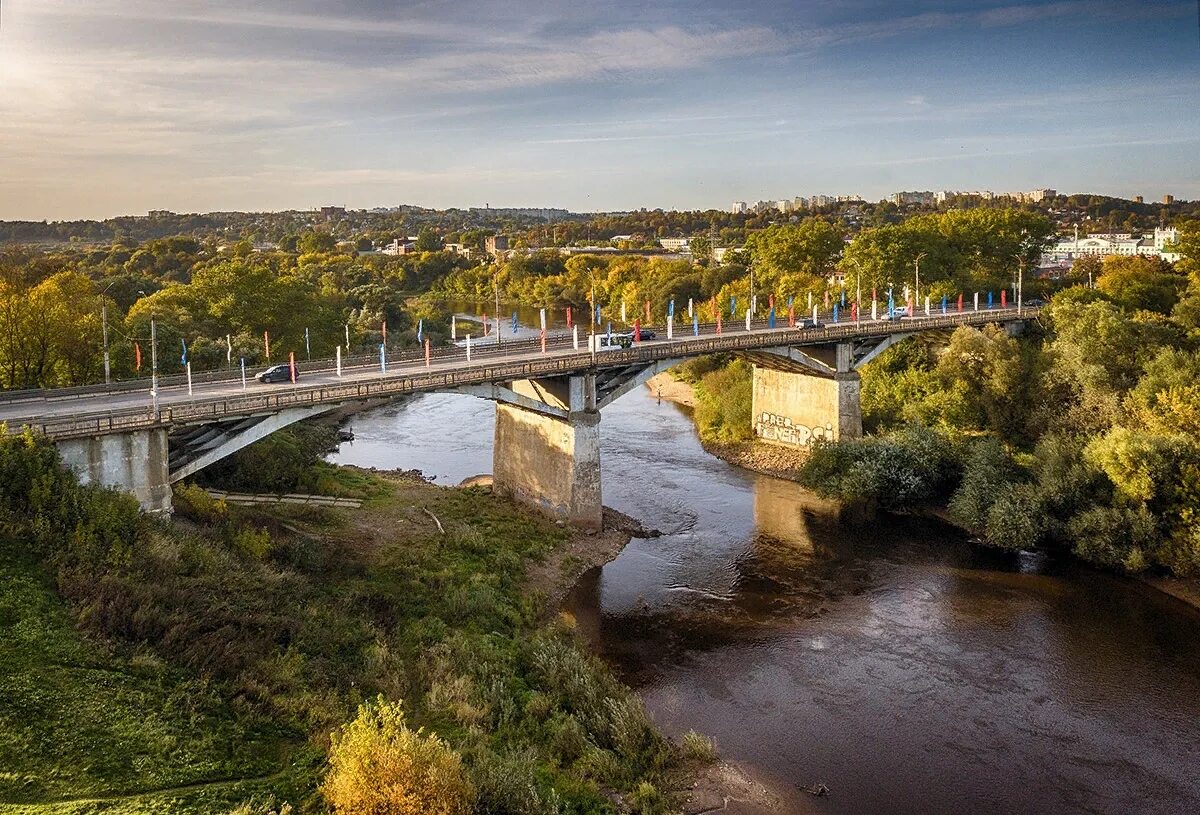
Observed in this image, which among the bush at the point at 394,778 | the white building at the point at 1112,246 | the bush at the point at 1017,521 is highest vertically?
the white building at the point at 1112,246

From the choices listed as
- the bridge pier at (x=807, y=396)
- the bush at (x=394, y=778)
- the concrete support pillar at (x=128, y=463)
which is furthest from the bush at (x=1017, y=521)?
the concrete support pillar at (x=128, y=463)

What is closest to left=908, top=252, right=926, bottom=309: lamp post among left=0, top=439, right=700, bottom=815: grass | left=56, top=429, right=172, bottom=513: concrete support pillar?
left=0, top=439, right=700, bottom=815: grass

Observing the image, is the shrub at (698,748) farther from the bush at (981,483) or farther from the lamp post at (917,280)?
the lamp post at (917,280)

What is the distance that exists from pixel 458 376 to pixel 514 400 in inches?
122

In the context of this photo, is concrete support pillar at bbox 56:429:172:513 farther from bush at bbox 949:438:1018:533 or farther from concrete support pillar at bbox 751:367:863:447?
concrete support pillar at bbox 751:367:863:447

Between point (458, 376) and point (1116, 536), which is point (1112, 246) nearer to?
point (1116, 536)

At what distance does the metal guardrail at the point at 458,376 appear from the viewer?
1114 inches

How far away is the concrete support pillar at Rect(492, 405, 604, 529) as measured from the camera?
39750 millimetres

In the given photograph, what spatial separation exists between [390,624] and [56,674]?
9.19 m

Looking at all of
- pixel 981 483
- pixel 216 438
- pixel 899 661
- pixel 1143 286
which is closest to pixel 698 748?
pixel 899 661

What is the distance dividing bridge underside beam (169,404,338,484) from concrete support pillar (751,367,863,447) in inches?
1114

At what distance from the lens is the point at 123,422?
28.3m

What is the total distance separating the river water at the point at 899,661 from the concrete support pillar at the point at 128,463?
13.9 metres

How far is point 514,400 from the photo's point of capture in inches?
1556
